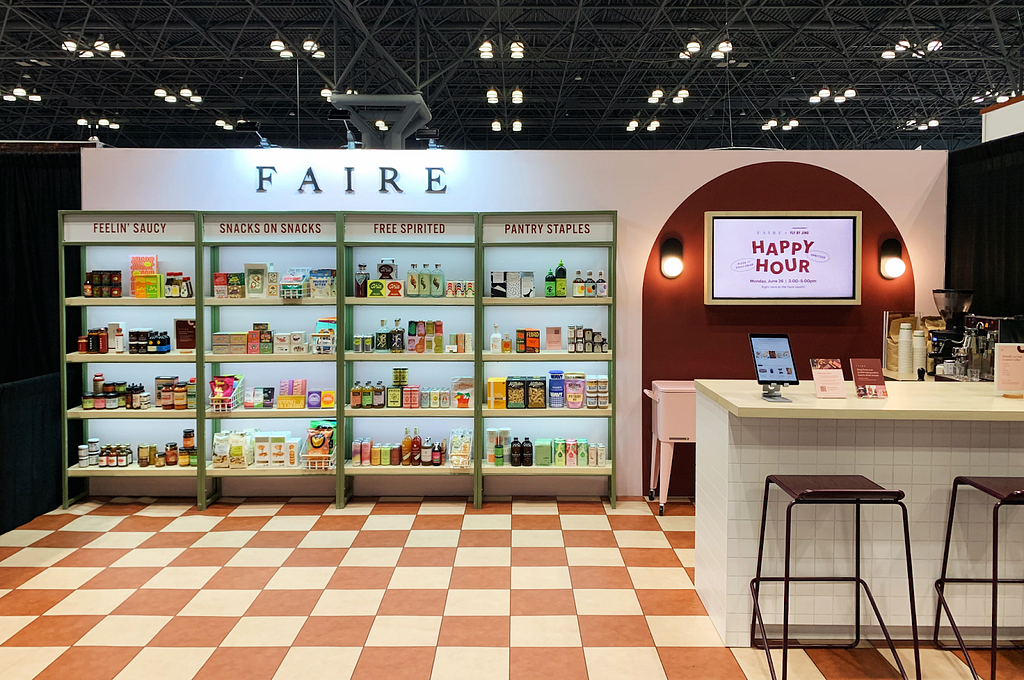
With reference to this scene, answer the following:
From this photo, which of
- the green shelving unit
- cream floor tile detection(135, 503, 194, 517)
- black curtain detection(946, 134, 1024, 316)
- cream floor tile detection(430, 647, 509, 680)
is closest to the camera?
cream floor tile detection(430, 647, 509, 680)

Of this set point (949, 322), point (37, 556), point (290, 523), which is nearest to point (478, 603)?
point (290, 523)

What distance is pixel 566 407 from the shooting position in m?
5.82

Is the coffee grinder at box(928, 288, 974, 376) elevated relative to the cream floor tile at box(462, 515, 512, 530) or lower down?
elevated

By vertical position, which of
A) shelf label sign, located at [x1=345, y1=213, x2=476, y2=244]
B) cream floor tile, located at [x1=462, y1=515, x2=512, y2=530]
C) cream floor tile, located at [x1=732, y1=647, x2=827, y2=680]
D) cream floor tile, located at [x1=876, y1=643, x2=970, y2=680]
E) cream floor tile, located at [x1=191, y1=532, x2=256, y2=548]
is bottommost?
cream floor tile, located at [x1=876, y1=643, x2=970, y2=680]

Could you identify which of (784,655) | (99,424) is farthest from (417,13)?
(784,655)

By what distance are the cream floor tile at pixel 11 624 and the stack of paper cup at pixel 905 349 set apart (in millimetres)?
6145

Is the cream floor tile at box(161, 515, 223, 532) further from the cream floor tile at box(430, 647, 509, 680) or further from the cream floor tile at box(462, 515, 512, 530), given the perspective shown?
the cream floor tile at box(430, 647, 509, 680)

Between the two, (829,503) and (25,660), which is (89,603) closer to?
(25,660)

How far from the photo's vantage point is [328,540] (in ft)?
16.4

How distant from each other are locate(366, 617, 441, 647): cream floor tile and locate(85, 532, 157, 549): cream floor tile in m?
2.32

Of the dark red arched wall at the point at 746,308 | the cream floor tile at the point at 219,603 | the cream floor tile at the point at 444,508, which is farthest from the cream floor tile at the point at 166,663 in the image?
the dark red arched wall at the point at 746,308

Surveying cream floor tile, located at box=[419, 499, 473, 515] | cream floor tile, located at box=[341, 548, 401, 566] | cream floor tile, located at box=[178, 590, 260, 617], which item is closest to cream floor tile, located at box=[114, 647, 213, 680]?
cream floor tile, located at box=[178, 590, 260, 617]

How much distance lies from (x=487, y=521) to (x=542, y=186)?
288 cm

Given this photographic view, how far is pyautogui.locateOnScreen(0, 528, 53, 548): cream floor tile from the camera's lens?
4.96 metres
